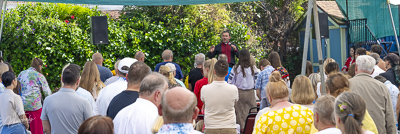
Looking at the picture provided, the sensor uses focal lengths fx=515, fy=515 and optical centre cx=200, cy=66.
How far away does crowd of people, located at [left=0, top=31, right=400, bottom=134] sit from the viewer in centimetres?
319

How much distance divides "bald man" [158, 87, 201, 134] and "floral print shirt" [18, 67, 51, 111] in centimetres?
589

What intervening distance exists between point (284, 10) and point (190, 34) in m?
4.99

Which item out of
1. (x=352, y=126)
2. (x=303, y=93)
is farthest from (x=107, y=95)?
(x=352, y=126)

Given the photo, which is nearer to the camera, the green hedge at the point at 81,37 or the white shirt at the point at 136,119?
the white shirt at the point at 136,119

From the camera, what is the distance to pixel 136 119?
3.76 metres

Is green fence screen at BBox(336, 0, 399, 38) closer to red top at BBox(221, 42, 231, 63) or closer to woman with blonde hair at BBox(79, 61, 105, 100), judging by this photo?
red top at BBox(221, 42, 231, 63)

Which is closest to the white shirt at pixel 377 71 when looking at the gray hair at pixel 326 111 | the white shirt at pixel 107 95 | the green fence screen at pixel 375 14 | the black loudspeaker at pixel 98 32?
the white shirt at pixel 107 95

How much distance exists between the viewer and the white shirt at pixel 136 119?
3.76m

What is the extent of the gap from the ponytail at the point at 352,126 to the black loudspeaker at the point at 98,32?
10590 mm

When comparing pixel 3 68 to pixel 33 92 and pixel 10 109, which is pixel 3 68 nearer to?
pixel 33 92

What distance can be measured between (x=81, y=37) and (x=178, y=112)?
12846 millimetres

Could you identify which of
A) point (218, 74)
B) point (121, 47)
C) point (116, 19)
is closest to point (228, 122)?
point (218, 74)

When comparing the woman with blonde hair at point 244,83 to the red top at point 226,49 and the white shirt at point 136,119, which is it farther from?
the white shirt at point 136,119

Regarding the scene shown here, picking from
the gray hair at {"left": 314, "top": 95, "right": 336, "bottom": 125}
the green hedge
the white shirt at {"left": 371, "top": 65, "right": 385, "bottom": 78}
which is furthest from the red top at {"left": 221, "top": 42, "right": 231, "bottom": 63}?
the gray hair at {"left": 314, "top": 95, "right": 336, "bottom": 125}
